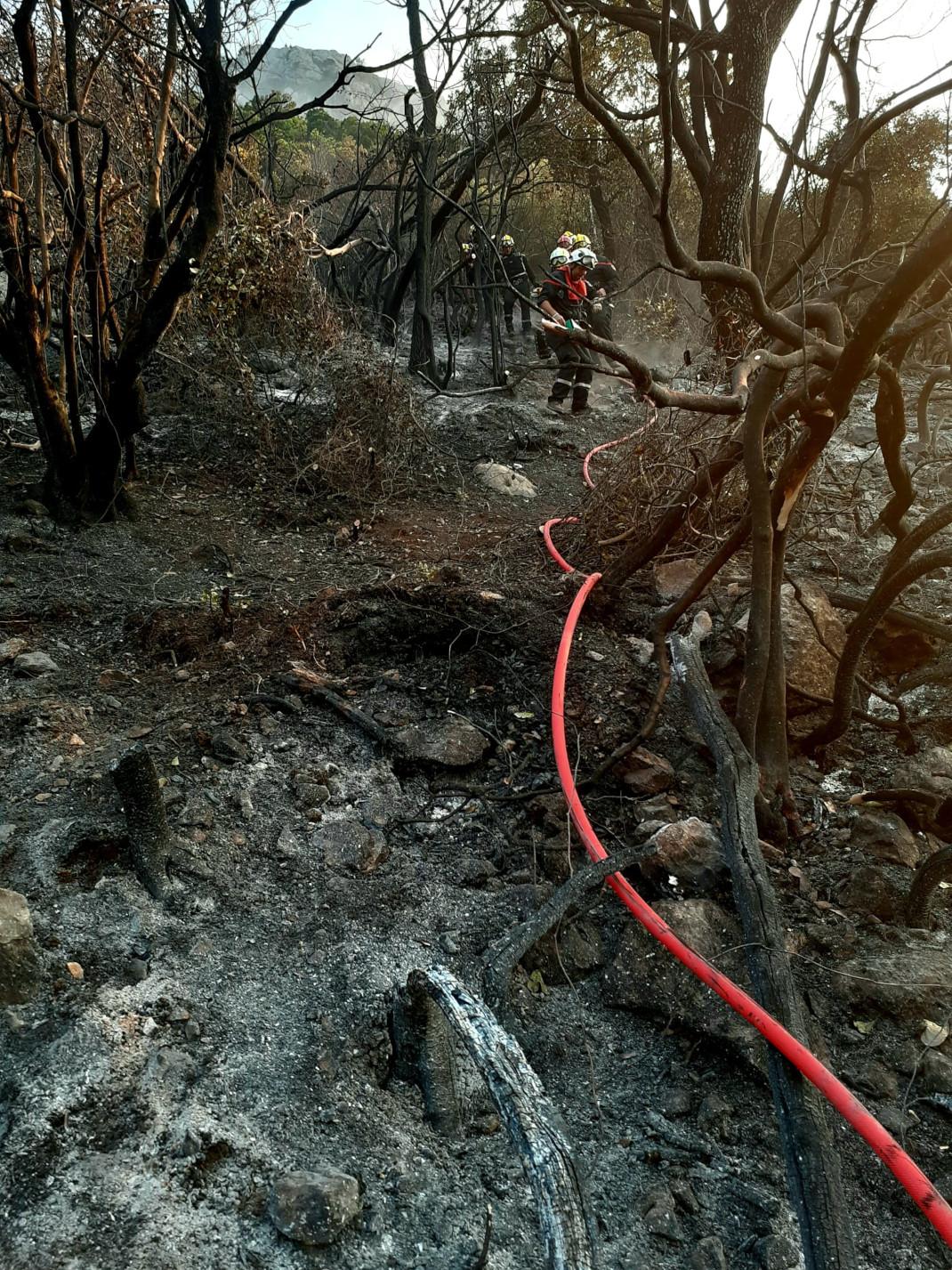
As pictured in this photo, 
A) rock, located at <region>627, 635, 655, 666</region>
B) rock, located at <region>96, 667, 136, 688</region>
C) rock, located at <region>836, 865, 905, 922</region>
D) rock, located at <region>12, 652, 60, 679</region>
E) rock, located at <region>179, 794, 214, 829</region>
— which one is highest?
rock, located at <region>627, 635, 655, 666</region>

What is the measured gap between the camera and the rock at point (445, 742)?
2.93 metres

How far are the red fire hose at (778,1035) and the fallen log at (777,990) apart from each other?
0.04m

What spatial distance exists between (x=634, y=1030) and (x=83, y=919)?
54.3 inches

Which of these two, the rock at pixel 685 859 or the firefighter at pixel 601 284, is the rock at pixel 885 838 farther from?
the firefighter at pixel 601 284

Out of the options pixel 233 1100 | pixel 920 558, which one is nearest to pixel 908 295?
pixel 920 558

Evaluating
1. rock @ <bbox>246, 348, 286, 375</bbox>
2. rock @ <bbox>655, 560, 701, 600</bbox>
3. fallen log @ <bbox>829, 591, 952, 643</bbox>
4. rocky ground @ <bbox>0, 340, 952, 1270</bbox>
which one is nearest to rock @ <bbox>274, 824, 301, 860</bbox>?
rocky ground @ <bbox>0, 340, 952, 1270</bbox>

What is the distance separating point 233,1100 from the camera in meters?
1.71

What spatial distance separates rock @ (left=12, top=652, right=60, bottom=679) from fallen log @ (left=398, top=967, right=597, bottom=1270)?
2093 mm

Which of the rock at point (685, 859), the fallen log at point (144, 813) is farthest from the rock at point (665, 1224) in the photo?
the fallen log at point (144, 813)

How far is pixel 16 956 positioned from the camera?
1.85m

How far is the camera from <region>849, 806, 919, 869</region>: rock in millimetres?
2527

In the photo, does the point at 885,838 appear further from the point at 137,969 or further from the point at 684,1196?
the point at 137,969

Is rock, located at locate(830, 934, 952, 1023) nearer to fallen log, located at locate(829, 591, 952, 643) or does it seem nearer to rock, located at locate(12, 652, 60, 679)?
fallen log, located at locate(829, 591, 952, 643)

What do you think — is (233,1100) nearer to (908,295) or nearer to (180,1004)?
(180,1004)
